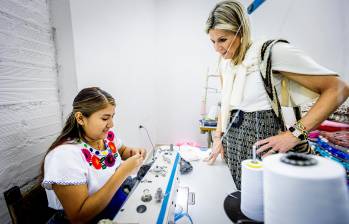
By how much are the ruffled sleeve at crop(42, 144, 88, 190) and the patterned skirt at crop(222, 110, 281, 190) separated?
0.76 metres

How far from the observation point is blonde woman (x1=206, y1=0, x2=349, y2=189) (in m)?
0.64

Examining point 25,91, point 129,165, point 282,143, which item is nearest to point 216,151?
point 129,165

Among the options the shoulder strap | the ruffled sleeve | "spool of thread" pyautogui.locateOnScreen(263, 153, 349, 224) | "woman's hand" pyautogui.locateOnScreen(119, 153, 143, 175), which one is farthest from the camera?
"woman's hand" pyautogui.locateOnScreen(119, 153, 143, 175)

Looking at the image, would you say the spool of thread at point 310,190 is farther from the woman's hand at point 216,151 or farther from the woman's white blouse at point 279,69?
the woman's hand at point 216,151

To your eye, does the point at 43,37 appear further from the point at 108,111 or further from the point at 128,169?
the point at 128,169

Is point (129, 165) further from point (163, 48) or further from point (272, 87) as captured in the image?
point (163, 48)

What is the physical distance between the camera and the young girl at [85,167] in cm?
90

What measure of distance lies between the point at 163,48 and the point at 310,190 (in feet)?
12.9

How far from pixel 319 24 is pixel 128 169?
38.5 inches

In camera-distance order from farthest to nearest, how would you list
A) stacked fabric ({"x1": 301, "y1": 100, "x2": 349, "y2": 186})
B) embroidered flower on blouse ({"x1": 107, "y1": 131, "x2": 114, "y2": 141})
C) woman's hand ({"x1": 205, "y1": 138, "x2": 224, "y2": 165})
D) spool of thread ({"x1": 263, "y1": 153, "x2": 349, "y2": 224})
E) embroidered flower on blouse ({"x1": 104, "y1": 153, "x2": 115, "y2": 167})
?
embroidered flower on blouse ({"x1": 107, "y1": 131, "x2": 114, "y2": 141}), woman's hand ({"x1": 205, "y1": 138, "x2": 224, "y2": 165}), embroidered flower on blouse ({"x1": 104, "y1": 153, "x2": 115, "y2": 167}), stacked fabric ({"x1": 301, "y1": 100, "x2": 349, "y2": 186}), spool of thread ({"x1": 263, "y1": 153, "x2": 349, "y2": 224})

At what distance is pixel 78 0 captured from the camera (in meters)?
1.57

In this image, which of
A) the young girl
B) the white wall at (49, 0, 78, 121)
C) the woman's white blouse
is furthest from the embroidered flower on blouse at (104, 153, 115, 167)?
the woman's white blouse

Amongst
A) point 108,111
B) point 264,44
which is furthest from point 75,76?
point 264,44

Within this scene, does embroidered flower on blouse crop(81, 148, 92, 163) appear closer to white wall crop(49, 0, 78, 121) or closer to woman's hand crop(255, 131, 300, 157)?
white wall crop(49, 0, 78, 121)
